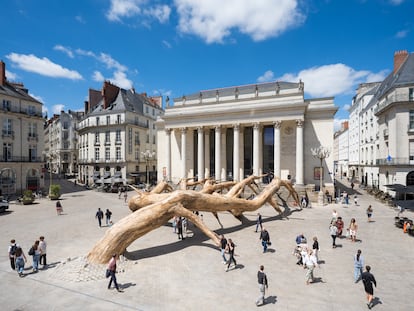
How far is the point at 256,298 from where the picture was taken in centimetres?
780

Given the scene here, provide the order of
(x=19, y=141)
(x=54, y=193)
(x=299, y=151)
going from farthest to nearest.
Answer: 1. (x=19, y=141)
2. (x=54, y=193)
3. (x=299, y=151)

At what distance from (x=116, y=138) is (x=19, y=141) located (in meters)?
15.0

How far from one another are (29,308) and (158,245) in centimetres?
655

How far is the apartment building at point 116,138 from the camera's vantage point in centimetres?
4400

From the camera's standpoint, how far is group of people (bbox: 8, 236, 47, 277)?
30.6 ft

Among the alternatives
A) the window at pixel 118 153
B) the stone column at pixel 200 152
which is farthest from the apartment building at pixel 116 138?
the stone column at pixel 200 152

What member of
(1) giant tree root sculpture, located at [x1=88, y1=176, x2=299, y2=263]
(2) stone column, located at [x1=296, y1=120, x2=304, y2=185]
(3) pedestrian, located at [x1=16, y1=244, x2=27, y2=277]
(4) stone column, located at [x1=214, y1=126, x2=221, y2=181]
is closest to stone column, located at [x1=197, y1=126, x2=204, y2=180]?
(4) stone column, located at [x1=214, y1=126, x2=221, y2=181]

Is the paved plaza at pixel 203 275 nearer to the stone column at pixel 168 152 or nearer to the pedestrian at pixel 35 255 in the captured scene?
the pedestrian at pixel 35 255

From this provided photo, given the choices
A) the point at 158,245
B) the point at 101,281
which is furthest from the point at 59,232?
the point at 101,281

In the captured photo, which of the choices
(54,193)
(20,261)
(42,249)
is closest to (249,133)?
(54,193)

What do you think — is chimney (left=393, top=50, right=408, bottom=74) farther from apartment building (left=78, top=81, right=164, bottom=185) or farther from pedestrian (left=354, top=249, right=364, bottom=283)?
apartment building (left=78, top=81, right=164, bottom=185)

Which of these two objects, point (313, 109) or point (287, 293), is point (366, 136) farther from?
point (287, 293)

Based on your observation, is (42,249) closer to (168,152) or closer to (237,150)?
(237,150)

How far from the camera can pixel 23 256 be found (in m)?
9.40
